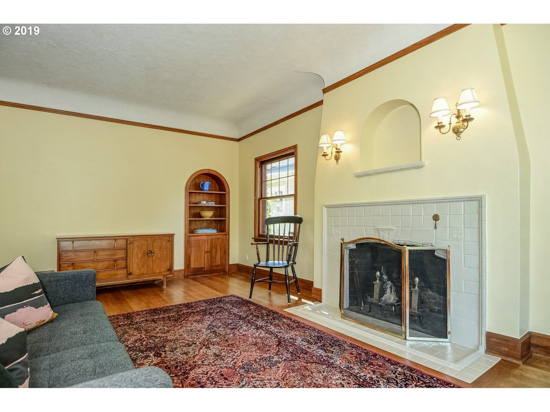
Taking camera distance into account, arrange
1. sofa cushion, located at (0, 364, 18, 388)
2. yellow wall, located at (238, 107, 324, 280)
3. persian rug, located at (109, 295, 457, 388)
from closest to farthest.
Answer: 1. sofa cushion, located at (0, 364, 18, 388)
2. persian rug, located at (109, 295, 457, 388)
3. yellow wall, located at (238, 107, 324, 280)

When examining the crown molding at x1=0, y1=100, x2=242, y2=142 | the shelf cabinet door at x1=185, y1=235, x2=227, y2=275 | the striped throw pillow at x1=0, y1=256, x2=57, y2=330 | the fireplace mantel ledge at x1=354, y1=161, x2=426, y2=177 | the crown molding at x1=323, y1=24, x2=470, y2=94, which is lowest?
the shelf cabinet door at x1=185, y1=235, x2=227, y2=275

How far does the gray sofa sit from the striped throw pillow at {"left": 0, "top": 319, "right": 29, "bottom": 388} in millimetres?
223

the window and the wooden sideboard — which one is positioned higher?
the window

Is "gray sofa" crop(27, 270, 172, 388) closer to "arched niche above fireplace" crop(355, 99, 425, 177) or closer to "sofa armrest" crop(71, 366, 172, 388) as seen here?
"sofa armrest" crop(71, 366, 172, 388)

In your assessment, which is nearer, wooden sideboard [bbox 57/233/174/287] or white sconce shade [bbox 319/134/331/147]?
white sconce shade [bbox 319/134/331/147]

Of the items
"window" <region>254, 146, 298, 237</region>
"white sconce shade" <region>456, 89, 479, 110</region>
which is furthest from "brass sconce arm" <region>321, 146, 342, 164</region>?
"white sconce shade" <region>456, 89, 479, 110</region>

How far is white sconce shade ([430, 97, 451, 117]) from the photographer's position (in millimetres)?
2580

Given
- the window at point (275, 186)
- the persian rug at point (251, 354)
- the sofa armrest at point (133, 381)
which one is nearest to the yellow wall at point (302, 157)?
the window at point (275, 186)

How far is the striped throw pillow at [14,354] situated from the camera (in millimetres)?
1028

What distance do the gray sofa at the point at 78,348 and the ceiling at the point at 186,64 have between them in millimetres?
2541

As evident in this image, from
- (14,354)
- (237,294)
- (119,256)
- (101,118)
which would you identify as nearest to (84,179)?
(101,118)

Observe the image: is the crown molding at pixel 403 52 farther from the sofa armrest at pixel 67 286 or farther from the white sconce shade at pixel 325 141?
the sofa armrest at pixel 67 286

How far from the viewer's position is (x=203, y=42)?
3305 millimetres

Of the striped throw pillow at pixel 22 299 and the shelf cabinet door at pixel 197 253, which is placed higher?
the striped throw pillow at pixel 22 299
